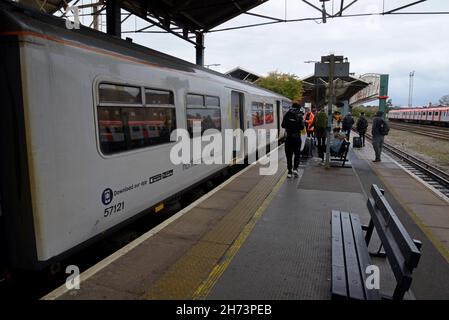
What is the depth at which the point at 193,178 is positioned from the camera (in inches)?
245

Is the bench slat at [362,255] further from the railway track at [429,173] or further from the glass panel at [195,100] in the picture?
the railway track at [429,173]

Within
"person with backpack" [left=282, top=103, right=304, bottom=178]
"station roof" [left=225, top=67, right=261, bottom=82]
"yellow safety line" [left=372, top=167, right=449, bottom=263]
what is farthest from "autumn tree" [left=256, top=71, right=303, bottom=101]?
"yellow safety line" [left=372, top=167, right=449, bottom=263]

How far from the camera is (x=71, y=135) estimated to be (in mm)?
3258

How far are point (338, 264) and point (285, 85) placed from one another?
40.7 m

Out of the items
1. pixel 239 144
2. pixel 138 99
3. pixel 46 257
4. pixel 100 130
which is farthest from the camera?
pixel 239 144

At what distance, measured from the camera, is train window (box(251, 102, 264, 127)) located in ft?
36.4

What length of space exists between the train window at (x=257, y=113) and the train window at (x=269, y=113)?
838mm

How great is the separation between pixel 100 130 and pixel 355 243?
113 inches

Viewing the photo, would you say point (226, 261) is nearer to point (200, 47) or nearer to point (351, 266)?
point (351, 266)

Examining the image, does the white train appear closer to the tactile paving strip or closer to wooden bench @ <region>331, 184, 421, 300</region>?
the tactile paving strip

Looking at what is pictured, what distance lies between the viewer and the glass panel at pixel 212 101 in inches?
278

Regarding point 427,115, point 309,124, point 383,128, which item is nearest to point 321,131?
point 383,128
